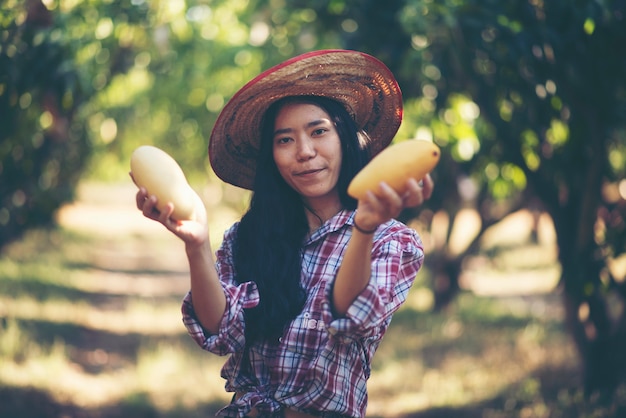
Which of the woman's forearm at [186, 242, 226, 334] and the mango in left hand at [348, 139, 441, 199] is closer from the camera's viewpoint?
the mango in left hand at [348, 139, 441, 199]

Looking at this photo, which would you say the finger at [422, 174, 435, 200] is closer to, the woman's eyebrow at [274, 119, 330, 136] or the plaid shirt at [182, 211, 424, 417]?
the plaid shirt at [182, 211, 424, 417]

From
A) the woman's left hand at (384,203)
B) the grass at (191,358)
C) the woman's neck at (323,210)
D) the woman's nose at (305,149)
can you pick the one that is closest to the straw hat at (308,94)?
the woman's nose at (305,149)

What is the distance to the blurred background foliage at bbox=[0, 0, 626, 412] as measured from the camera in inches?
140

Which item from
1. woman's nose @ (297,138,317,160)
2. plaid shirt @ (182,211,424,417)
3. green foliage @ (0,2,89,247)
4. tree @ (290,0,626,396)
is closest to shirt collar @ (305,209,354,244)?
plaid shirt @ (182,211,424,417)

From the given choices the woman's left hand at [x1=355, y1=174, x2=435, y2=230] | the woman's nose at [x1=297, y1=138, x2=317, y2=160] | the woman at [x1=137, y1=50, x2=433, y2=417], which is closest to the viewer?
the woman's left hand at [x1=355, y1=174, x2=435, y2=230]

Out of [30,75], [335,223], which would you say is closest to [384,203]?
[335,223]

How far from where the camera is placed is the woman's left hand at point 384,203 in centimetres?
165

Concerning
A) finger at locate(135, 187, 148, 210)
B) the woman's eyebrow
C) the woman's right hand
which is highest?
the woman's eyebrow

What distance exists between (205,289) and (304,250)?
13.5 inches

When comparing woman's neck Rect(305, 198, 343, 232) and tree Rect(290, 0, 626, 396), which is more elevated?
tree Rect(290, 0, 626, 396)

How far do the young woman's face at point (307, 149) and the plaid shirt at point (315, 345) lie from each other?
111 mm

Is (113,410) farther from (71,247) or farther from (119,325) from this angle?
(71,247)

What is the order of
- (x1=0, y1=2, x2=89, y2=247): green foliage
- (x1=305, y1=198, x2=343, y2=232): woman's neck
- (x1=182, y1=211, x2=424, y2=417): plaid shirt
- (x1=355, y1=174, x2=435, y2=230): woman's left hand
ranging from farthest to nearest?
(x1=0, y1=2, x2=89, y2=247): green foliage
(x1=305, y1=198, x2=343, y2=232): woman's neck
(x1=182, y1=211, x2=424, y2=417): plaid shirt
(x1=355, y1=174, x2=435, y2=230): woman's left hand

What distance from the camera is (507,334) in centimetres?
761
